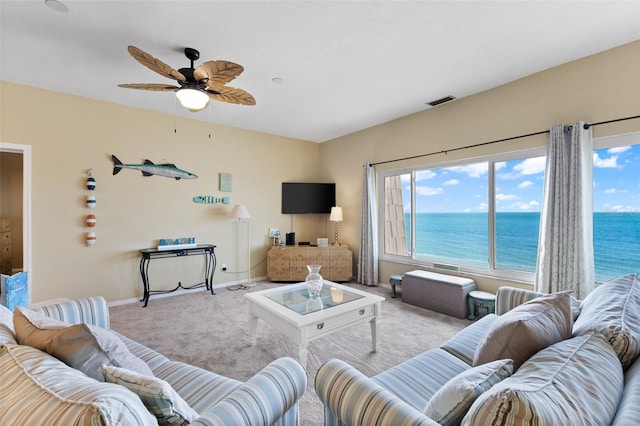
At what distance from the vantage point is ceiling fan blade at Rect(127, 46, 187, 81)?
1.84 m

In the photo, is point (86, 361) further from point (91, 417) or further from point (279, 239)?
point (279, 239)

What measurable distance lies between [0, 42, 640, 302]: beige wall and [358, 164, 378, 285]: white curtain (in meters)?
0.22

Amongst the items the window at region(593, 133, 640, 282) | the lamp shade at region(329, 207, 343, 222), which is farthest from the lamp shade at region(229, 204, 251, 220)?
the window at region(593, 133, 640, 282)

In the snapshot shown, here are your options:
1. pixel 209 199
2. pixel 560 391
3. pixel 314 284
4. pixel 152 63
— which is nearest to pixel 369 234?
pixel 314 284

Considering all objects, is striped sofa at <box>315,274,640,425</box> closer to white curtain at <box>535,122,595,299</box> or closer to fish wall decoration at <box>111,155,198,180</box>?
white curtain at <box>535,122,595,299</box>

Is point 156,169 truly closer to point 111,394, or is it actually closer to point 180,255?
point 180,255

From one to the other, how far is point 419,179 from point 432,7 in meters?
2.60

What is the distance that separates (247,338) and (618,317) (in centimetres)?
267

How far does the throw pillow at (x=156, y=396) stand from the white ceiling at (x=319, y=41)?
7.50 ft

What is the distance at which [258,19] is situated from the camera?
2064mm

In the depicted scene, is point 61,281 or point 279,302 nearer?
point 279,302

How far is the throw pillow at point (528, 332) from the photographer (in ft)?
3.41

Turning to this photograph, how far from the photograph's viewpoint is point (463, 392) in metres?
0.83

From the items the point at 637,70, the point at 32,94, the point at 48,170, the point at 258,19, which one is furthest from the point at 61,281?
the point at 637,70
